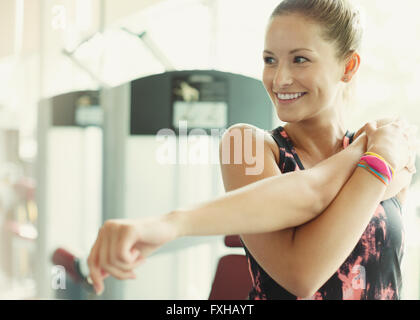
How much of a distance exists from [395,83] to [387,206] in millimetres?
1056

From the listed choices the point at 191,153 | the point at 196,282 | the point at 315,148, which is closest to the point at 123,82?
the point at 191,153

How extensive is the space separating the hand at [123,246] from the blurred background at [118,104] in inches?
50.8

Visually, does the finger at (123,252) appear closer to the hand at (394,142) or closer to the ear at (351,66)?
the hand at (394,142)

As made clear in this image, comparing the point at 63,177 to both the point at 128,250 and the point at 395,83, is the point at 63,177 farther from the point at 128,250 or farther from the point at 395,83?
the point at 128,250

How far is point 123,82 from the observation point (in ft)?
5.45

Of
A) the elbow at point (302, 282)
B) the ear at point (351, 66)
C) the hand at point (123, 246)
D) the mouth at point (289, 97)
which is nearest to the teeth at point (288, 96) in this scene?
the mouth at point (289, 97)

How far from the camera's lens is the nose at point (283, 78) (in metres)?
0.57

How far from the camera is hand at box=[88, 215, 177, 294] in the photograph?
11.2 inches

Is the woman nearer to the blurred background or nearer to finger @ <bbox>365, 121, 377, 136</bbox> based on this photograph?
finger @ <bbox>365, 121, 377, 136</bbox>

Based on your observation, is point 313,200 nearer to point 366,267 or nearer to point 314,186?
point 314,186

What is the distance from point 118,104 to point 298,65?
1202 mm

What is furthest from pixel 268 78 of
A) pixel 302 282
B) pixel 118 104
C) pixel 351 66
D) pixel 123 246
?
pixel 118 104

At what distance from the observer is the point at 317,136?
70 centimetres
